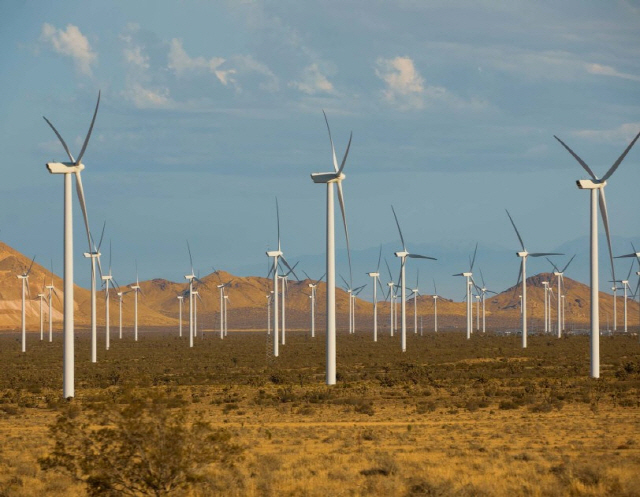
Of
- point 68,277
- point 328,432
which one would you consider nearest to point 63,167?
point 68,277

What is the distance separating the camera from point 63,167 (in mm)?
49094

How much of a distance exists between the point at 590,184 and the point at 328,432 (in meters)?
29.1

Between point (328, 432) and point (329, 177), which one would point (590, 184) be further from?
point (328, 432)

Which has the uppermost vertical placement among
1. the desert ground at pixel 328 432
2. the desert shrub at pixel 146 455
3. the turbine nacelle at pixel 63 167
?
the turbine nacelle at pixel 63 167

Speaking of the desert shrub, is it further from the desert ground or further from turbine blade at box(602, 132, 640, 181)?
turbine blade at box(602, 132, 640, 181)

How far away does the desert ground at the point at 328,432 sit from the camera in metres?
22.6

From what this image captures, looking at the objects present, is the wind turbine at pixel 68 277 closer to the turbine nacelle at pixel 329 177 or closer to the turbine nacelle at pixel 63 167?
the turbine nacelle at pixel 63 167

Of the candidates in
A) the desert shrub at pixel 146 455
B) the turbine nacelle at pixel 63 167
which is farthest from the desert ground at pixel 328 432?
the turbine nacelle at pixel 63 167

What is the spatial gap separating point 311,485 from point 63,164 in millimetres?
28542

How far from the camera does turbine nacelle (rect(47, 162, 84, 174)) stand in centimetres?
4884

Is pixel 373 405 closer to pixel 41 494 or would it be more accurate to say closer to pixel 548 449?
pixel 548 449

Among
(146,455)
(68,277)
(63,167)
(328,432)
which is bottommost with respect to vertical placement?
(328,432)

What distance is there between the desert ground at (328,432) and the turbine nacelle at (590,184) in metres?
10.2

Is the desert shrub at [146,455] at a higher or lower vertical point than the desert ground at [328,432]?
higher
